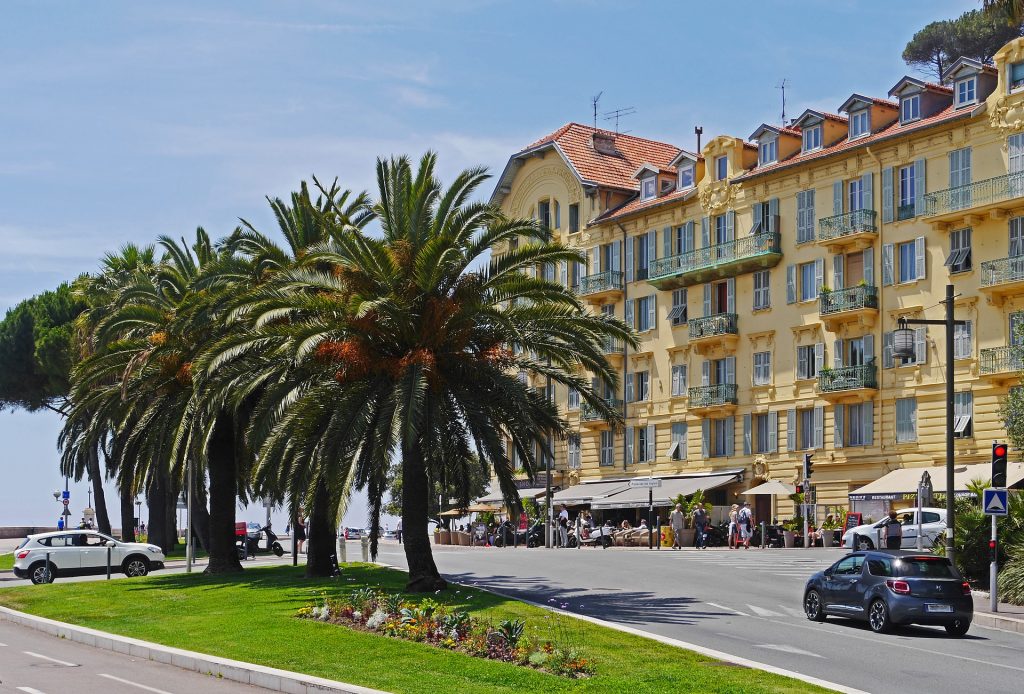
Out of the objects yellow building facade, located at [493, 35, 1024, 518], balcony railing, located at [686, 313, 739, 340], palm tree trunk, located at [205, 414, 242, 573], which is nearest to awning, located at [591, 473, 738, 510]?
yellow building facade, located at [493, 35, 1024, 518]

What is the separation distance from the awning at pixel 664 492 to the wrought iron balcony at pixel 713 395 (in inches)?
130

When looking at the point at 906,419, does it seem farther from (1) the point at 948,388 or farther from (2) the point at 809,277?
(1) the point at 948,388

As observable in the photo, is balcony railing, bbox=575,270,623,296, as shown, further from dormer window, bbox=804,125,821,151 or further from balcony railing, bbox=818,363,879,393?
balcony railing, bbox=818,363,879,393

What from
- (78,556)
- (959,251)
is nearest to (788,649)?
(78,556)

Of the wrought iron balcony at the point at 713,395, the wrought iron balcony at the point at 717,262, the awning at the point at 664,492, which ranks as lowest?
the awning at the point at 664,492

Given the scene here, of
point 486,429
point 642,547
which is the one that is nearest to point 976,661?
point 486,429

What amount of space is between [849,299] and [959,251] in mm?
5209

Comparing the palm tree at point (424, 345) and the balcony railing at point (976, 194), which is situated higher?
the balcony railing at point (976, 194)

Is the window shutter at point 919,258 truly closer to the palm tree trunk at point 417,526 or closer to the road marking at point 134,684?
the palm tree trunk at point 417,526

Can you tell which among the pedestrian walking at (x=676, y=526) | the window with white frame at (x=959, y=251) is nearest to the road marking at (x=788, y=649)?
the pedestrian walking at (x=676, y=526)

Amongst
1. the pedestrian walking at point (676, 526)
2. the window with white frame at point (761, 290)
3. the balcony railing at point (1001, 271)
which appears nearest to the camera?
the balcony railing at point (1001, 271)

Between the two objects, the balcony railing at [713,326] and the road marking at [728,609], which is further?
the balcony railing at [713,326]

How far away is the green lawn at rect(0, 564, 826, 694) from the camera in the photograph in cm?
1630

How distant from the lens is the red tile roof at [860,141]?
2105 inches
